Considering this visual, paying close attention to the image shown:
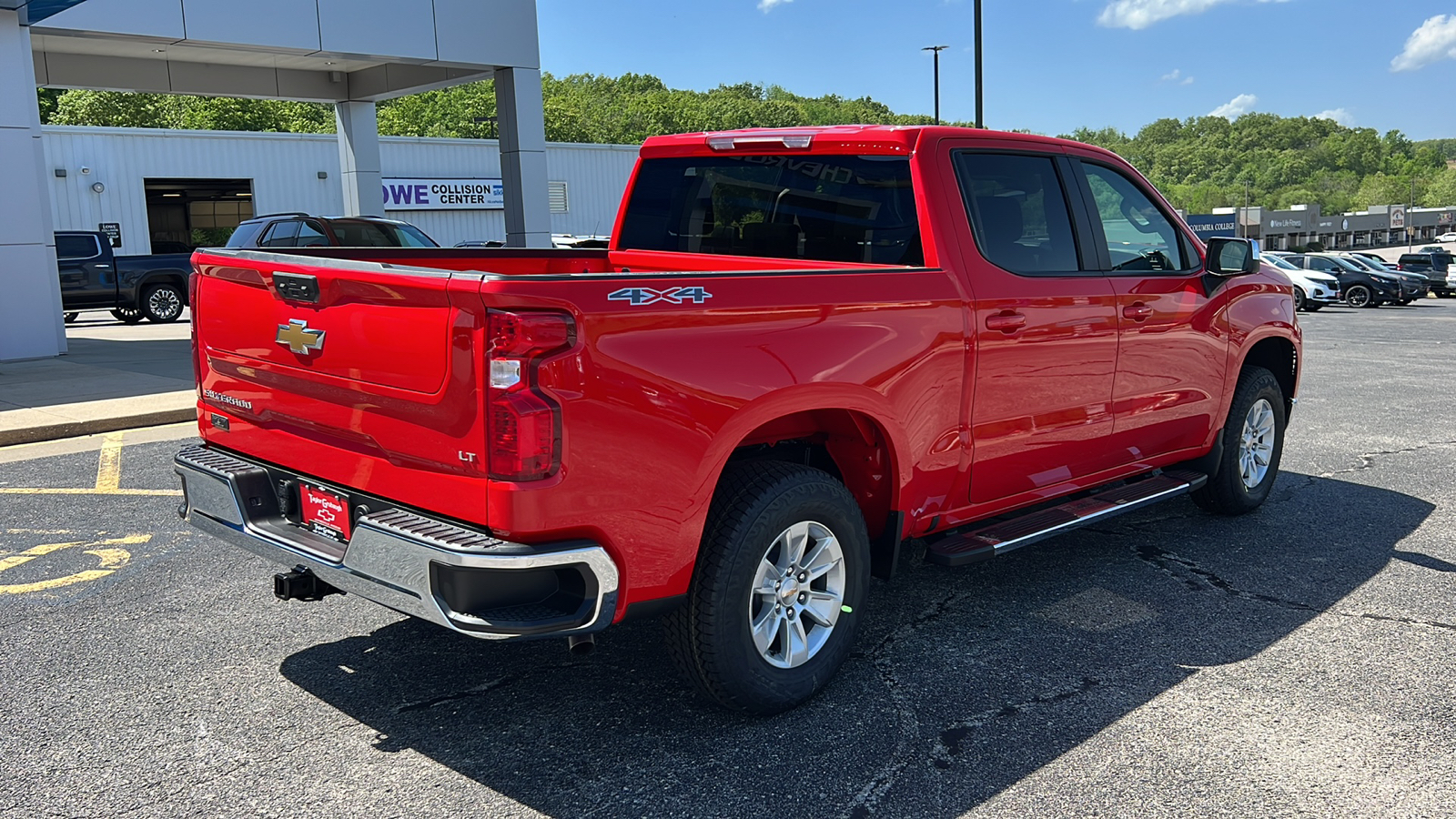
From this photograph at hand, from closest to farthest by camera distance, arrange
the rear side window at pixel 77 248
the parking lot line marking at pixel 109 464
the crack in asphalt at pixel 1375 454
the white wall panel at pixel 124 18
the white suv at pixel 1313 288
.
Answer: the parking lot line marking at pixel 109 464
the crack in asphalt at pixel 1375 454
the white wall panel at pixel 124 18
the rear side window at pixel 77 248
the white suv at pixel 1313 288

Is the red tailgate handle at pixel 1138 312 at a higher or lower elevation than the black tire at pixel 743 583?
higher

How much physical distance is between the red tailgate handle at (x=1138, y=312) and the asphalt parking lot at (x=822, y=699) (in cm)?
119

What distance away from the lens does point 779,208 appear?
485 centimetres

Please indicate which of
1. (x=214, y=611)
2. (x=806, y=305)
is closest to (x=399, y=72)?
(x=214, y=611)

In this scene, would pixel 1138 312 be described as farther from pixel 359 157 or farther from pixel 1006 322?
pixel 359 157

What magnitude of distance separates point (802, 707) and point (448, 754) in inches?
45.4

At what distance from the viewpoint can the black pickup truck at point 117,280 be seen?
20.4 m

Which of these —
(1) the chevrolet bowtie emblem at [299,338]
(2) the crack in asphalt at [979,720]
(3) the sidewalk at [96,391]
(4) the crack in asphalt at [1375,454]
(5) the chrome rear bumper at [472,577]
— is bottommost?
(4) the crack in asphalt at [1375,454]

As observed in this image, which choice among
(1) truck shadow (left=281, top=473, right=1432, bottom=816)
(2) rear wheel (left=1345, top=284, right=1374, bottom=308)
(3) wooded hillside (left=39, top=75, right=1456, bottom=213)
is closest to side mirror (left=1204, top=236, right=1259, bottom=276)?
(1) truck shadow (left=281, top=473, right=1432, bottom=816)

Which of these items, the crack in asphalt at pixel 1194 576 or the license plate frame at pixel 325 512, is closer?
the license plate frame at pixel 325 512

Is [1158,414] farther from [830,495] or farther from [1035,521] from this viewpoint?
[830,495]

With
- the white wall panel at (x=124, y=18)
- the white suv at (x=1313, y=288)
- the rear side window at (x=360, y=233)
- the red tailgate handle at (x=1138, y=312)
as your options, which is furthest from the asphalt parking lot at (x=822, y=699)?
the white suv at (x=1313, y=288)

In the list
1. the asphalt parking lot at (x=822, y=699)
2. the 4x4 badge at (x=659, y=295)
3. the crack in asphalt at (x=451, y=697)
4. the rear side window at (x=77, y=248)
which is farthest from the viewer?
the rear side window at (x=77, y=248)

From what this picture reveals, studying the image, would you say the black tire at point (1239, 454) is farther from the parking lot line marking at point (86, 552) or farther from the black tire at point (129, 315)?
the black tire at point (129, 315)
